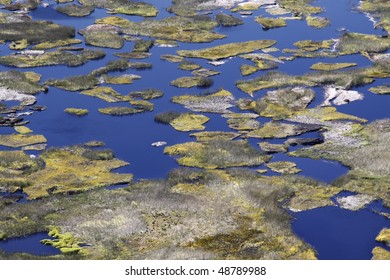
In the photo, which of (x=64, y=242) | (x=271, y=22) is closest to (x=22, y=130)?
(x=64, y=242)

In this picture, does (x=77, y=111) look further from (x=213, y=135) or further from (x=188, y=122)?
(x=213, y=135)

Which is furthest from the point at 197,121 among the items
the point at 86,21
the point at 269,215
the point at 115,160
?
the point at 86,21

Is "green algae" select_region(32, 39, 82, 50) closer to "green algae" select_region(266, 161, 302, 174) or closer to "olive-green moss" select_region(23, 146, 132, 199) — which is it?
"olive-green moss" select_region(23, 146, 132, 199)

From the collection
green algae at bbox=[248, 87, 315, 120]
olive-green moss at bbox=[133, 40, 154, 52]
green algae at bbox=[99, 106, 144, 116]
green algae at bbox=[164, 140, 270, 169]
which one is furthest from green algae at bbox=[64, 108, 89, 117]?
olive-green moss at bbox=[133, 40, 154, 52]

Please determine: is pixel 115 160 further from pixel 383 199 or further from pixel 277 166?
pixel 383 199
